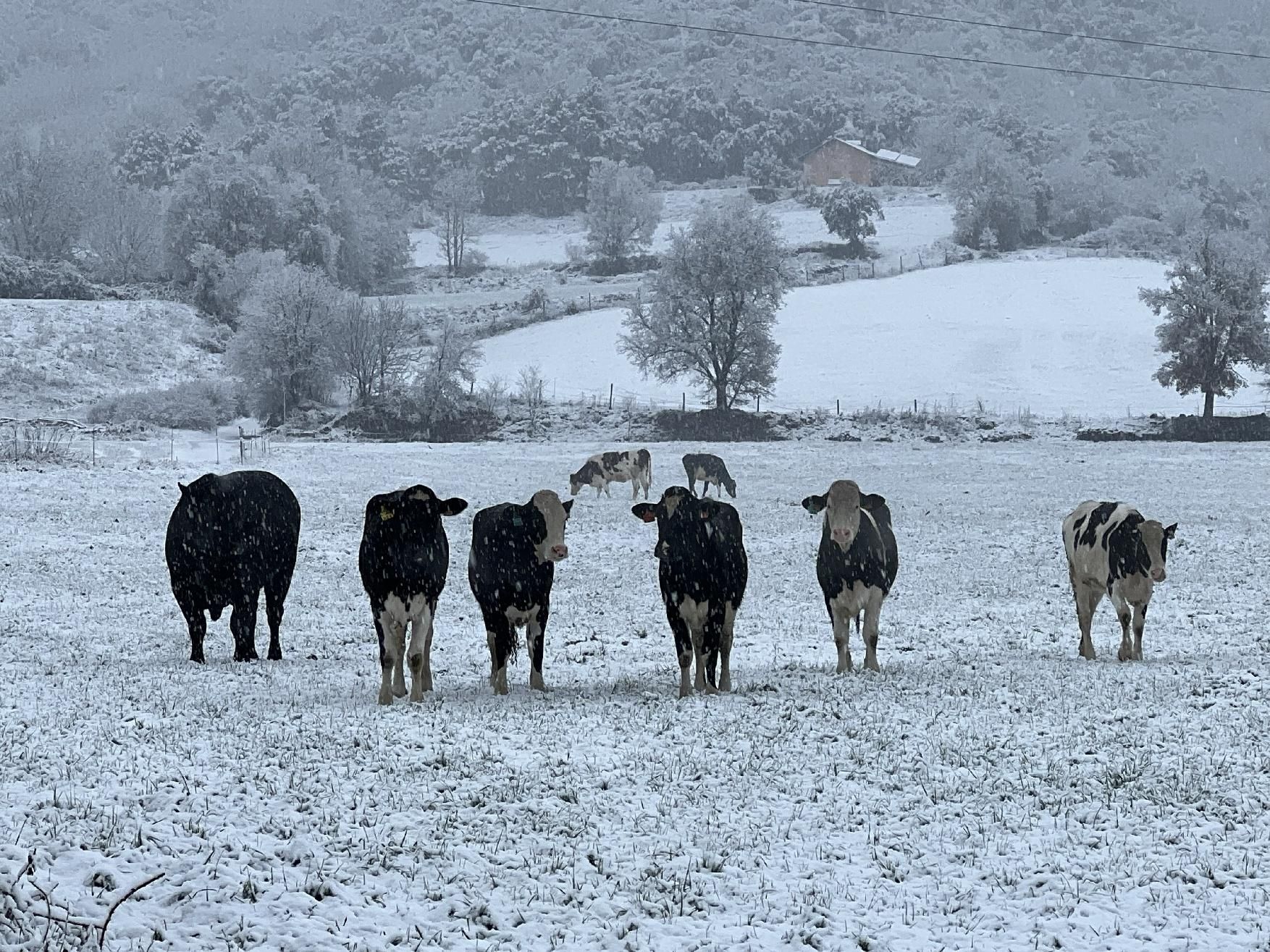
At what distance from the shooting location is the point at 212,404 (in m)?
55.3

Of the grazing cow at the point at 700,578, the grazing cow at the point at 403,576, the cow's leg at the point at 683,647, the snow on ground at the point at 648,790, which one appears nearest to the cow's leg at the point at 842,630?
the snow on ground at the point at 648,790

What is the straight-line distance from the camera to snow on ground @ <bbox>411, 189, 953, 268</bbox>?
106375 mm

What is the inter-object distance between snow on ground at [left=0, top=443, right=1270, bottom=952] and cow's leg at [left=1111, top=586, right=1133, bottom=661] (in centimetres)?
41

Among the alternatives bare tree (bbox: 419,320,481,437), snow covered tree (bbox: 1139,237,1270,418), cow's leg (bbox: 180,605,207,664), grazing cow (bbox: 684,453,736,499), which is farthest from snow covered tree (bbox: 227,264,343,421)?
cow's leg (bbox: 180,605,207,664)

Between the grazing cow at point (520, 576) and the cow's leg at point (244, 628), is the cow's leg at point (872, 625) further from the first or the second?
the cow's leg at point (244, 628)

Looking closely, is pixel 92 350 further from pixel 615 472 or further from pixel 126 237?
pixel 615 472

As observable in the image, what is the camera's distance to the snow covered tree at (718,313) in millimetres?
59562

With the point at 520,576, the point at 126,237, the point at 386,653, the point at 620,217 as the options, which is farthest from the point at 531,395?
the point at 620,217

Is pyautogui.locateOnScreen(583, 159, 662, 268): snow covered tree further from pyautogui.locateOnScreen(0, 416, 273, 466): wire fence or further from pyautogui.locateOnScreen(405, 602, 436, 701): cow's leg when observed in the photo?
pyautogui.locateOnScreen(405, 602, 436, 701): cow's leg

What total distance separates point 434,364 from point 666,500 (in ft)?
150

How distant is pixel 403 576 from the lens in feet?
37.9

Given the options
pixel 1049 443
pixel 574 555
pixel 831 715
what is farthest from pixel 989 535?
pixel 1049 443

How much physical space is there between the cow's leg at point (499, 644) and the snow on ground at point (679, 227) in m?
90.3

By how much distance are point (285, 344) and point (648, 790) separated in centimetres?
5090
